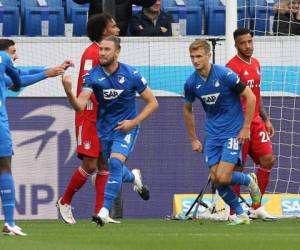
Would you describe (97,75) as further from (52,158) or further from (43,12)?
(43,12)

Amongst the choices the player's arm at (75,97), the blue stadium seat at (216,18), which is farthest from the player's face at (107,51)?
the blue stadium seat at (216,18)

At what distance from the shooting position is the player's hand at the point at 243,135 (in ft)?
43.8

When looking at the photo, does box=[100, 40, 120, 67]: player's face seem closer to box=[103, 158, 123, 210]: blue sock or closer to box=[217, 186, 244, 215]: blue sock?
box=[103, 158, 123, 210]: blue sock

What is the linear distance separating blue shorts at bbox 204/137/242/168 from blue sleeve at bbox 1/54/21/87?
2792 mm

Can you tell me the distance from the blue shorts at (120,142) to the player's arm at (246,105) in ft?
3.89

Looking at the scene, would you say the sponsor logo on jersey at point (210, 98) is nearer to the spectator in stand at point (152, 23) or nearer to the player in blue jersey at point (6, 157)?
the player in blue jersey at point (6, 157)

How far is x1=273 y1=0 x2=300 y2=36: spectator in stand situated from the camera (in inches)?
711

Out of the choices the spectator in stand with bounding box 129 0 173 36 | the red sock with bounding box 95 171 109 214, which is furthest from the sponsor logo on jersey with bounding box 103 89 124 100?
the spectator in stand with bounding box 129 0 173 36

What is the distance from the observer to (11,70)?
11.7 meters

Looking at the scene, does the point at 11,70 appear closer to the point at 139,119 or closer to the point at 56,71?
the point at 56,71

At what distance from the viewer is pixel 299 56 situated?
1798 cm

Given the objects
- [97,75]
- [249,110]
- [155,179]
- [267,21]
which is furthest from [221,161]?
[267,21]

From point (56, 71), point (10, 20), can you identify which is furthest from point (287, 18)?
point (56, 71)

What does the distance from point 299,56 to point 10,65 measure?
285 inches
